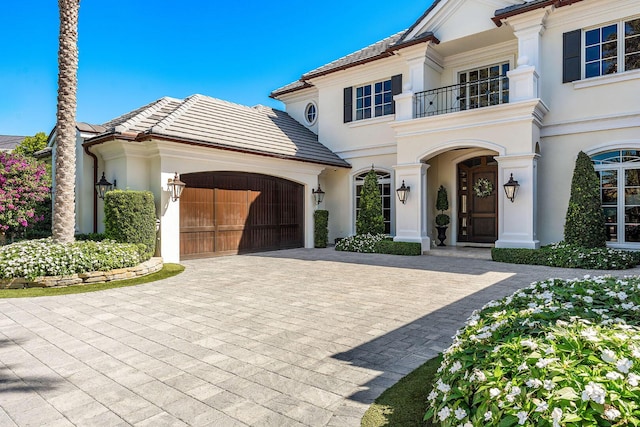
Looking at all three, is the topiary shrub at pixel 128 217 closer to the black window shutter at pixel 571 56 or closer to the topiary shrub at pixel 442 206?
the topiary shrub at pixel 442 206

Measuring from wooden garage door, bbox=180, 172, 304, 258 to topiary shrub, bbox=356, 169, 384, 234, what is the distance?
94.1 inches

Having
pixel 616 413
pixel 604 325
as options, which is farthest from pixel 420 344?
pixel 616 413

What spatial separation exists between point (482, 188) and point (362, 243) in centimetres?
461

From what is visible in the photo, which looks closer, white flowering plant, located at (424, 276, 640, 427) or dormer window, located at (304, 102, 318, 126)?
white flowering plant, located at (424, 276, 640, 427)

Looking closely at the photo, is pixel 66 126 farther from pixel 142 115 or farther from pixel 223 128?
pixel 223 128

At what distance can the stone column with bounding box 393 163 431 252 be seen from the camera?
12289 mm

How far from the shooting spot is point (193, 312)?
5547 millimetres

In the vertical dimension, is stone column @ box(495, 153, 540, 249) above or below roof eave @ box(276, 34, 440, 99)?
below

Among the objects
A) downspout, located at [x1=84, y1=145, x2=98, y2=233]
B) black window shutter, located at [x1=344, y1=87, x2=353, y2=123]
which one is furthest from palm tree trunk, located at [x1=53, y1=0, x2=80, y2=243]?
black window shutter, located at [x1=344, y1=87, x2=353, y2=123]

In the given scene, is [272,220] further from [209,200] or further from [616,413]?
[616,413]

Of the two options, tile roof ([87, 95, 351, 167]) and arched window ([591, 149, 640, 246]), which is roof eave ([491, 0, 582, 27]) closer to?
arched window ([591, 149, 640, 246])

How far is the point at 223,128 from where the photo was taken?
12453 millimetres

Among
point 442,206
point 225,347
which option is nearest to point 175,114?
point 225,347

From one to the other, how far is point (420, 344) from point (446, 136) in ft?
29.7
